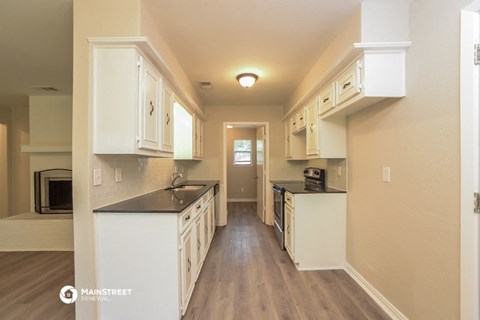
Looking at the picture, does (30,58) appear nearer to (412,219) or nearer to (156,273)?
(156,273)

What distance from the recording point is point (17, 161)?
482 cm

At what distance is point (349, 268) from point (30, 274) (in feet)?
→ 12.2

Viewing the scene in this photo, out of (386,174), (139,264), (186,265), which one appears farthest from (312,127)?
(139,264)

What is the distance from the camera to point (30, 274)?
2.71m

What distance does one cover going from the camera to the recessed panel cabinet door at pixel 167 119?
2273 mm

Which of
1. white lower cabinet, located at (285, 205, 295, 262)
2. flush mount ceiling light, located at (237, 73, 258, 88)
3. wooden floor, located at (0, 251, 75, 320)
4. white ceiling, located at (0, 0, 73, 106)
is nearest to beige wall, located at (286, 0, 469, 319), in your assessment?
white lower cabinet, located at (285, 205, 295, 262)

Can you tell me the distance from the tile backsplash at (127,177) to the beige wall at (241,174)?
13.8ft

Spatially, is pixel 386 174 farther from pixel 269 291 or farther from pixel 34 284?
pixel 34 284

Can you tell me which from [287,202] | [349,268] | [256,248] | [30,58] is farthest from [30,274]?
[349,268]

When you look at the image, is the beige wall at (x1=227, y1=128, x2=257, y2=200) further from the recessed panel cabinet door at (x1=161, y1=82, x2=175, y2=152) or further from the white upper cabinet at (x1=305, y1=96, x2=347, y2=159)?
the recessed panel cabinet door at (x1=161, y1=82, x2=175, y2=152)

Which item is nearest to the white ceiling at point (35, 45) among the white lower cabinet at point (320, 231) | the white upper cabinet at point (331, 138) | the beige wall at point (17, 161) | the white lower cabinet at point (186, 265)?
the beige wall at point (17, 161)

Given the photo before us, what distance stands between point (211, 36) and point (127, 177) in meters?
1.61

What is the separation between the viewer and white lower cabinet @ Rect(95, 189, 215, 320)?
177cm

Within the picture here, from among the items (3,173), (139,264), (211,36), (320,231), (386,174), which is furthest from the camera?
(3,173)
